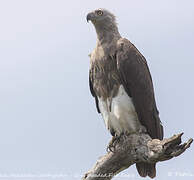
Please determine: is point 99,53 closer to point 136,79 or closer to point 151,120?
point 136,79

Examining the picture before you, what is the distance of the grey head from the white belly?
4.92 feet

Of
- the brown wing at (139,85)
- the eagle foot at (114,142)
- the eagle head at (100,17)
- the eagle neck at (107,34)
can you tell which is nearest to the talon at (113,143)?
the eagle foot at (114,142)

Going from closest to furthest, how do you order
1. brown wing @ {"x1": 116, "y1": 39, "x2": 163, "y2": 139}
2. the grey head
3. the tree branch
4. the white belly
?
the tree branch, the white belly, brown wing @ {"x1": 116, "y1": 39, "x2": 163, "y2": 139}, the grey head

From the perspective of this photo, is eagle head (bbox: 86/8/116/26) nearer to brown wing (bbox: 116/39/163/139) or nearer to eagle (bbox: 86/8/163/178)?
eagle (bbox: 86/8/163/178)

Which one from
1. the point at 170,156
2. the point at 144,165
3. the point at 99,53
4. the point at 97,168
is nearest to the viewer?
the point at 170,156

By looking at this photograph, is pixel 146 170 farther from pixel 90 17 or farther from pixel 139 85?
pixel 90 17

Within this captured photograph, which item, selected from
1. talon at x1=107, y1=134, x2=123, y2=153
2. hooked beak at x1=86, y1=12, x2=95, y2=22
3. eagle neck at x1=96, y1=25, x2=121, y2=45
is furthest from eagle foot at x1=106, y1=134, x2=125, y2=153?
hooked beak at x1=86, y1=12, x2=95, y2=22

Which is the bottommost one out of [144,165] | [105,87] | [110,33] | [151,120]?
[144,165]

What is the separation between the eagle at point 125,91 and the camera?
1138cm

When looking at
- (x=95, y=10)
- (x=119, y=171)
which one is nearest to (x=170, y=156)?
(x=119, y=171)

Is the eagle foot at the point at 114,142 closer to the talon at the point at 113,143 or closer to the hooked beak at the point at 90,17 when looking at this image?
the talon at the point at 113,143

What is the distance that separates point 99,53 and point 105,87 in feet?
2.65

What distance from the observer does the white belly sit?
1131 cm

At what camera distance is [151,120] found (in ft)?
37.9
